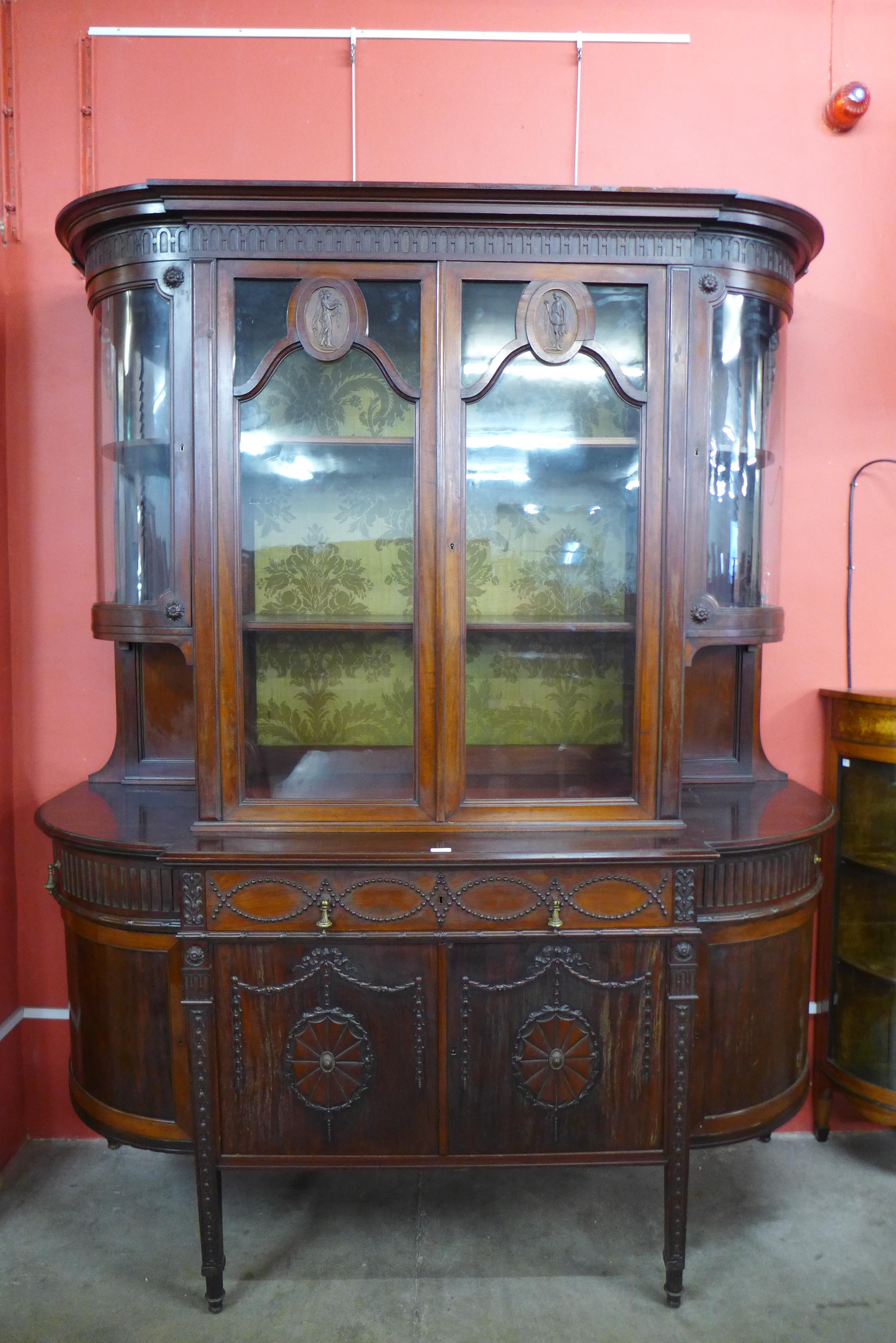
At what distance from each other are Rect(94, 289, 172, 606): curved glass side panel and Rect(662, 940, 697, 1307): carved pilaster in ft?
4.33

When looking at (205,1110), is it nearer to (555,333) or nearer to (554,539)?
(554,539)

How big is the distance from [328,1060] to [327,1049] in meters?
0.02

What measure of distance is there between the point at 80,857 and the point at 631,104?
Answer: 2.26m

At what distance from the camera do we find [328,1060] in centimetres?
169

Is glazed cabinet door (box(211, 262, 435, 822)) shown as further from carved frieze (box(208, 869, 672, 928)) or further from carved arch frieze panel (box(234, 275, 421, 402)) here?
carved frieze (box(208, 869, 672, 928))

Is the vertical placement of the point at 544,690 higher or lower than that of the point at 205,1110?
higher

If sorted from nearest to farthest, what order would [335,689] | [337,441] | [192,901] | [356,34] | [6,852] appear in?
[192,901]
[337,441]
[335,689]
[356,34]
[6,852]

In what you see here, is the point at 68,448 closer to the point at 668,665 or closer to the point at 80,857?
the point at 80,857

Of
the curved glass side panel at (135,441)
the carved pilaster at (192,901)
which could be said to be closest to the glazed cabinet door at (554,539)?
the carved pilaster at (192,901)

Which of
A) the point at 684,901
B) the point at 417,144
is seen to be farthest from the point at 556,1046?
the point at 417,144

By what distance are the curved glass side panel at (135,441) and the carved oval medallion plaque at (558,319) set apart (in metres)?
0.77

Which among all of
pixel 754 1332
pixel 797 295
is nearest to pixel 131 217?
pixel 797 295

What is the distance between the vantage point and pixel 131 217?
5.81ft

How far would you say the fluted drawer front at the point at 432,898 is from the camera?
1.66 metres
